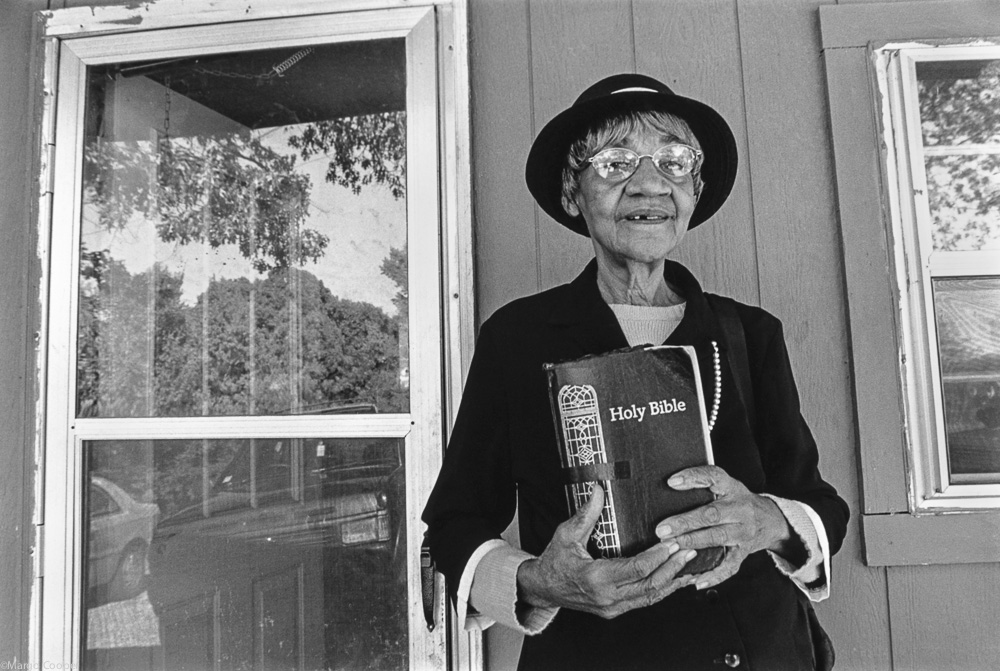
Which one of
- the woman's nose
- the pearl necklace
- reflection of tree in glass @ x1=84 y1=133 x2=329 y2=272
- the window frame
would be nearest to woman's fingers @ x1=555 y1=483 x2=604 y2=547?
the pearl necklace

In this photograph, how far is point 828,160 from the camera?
1.82 meters

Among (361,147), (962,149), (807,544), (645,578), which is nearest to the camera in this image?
(645,578)

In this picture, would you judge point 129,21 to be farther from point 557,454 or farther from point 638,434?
point 638,434

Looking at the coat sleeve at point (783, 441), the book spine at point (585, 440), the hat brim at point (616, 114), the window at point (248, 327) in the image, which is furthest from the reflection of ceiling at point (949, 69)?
the book spine at point (585, 440)

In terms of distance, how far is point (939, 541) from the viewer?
168cm

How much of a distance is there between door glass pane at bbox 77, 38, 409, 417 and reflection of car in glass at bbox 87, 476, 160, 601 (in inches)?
10.2

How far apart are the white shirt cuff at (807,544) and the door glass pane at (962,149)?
3.39ft

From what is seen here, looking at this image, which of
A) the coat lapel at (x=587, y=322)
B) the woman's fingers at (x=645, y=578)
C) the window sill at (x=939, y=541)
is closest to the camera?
the woman's fingers at (x=645, y=578)

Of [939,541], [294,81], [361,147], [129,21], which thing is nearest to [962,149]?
[939,541]

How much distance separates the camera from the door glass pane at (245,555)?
1.81 meters

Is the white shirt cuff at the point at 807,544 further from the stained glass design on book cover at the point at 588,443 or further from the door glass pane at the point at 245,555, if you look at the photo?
the door glass pane at the point at 245,555

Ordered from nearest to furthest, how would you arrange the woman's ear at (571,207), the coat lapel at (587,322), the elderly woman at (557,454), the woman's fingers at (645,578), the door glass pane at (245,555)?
the woman's fingers at (645,578) < the elderly woman at (557,454) < the coat lapel at (587,322) < the woman's ear at (571,207) < the door glass pane at (245,555)

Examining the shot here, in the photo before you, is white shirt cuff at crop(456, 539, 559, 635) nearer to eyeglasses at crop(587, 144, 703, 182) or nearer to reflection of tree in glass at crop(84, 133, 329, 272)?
eyeglasses at crop(587, 144, 703, 182)

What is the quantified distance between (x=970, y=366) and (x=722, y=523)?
118cm
